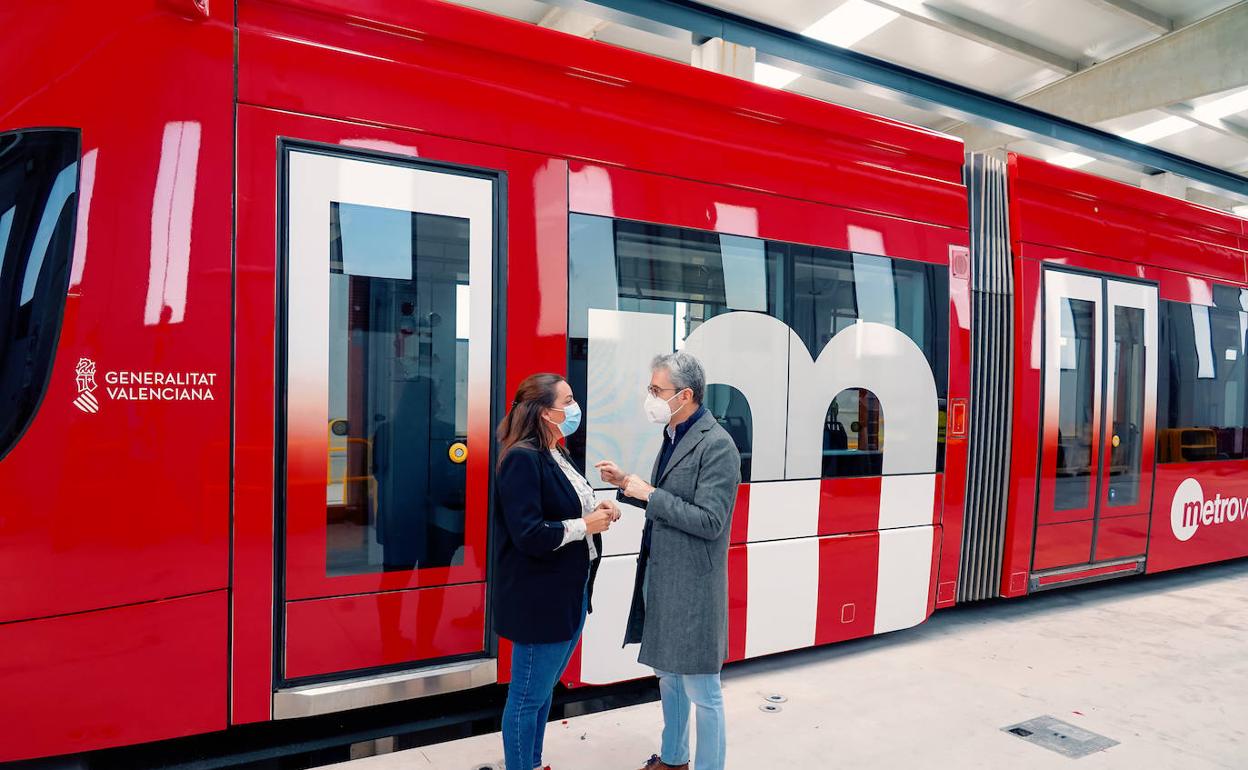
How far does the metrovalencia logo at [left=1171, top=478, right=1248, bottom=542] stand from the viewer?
235 inches

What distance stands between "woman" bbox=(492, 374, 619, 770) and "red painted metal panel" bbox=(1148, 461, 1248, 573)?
5282 millimetres

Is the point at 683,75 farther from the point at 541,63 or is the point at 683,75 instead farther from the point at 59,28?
the point at 59,28

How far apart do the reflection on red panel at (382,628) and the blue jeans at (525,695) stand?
1.67 feet

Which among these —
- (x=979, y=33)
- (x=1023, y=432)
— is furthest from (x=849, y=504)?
(x=979, y=33)

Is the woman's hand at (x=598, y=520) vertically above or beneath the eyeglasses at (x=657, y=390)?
beneath

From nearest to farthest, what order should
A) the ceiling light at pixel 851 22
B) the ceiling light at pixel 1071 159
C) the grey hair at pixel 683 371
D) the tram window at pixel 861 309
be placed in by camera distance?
the grey hair at pixel 683 371 → the tram window at pixel 861 309 → the ceiling light at pixel 851 22 → the ceiling light at pixel 1071 159

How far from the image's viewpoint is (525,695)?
8.46 feet

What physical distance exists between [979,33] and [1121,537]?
6.00m

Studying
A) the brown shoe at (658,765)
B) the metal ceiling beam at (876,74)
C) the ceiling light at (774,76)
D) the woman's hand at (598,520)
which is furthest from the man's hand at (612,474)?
the ceiling light at (774,76)

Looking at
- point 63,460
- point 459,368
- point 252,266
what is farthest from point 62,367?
point 459,368

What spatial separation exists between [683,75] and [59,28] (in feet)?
7.94

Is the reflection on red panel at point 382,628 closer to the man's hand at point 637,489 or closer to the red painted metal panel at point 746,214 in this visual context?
the man's hand at point 637,489

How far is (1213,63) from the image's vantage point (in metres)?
8.52

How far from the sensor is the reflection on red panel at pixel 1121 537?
213 inches
